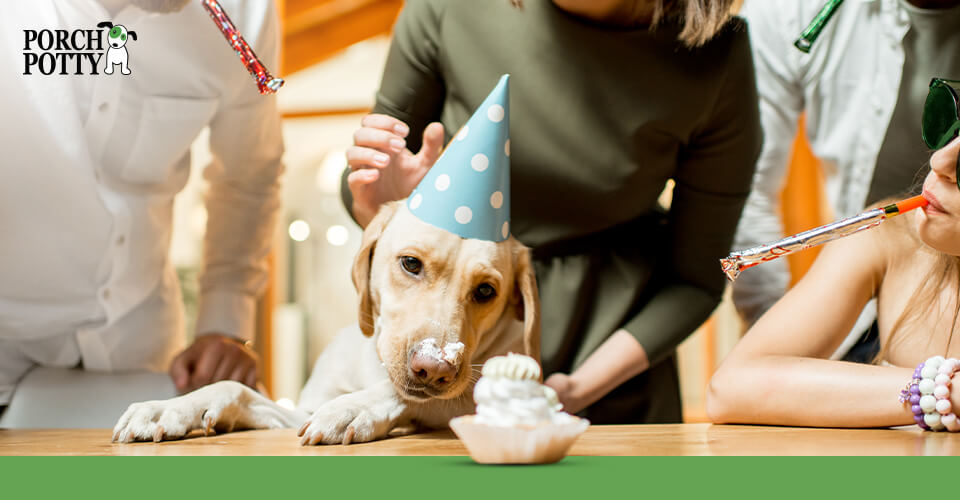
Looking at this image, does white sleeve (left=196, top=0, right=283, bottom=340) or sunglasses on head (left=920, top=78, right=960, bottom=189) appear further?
white sleeve (left=196, top=0, right=283, bottom=340)

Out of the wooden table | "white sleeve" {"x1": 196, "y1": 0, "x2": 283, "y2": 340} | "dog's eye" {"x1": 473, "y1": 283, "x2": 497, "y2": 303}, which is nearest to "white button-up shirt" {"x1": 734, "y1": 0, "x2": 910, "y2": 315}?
the wooden table

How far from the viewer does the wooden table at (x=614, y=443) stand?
2.85ft

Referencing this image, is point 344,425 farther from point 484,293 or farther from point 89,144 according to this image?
point 89,144

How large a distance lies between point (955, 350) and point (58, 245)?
1.45 m

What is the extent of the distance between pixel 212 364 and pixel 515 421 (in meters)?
1.09

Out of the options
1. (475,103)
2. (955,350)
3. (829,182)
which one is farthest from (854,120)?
(475,103)

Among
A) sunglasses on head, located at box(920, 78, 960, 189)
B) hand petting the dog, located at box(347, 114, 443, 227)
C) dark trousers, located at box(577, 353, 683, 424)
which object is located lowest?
dark trousers, located at box(577, 353, 683, 424)

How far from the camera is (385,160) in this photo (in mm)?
1193

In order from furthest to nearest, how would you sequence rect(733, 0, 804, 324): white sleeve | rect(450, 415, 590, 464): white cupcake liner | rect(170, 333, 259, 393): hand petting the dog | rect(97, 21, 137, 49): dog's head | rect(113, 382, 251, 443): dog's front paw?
1. rect(733, 0, 804, 324): white sleeve
2. rect(170, 333, 259, 393): hand petting the dog
3. rect(97, 21, 137, 49): dog's head
4. rect(113, 382, 251, 443): dog's front paw
5. rect(450, 415, 590, 464): white cupcake liner

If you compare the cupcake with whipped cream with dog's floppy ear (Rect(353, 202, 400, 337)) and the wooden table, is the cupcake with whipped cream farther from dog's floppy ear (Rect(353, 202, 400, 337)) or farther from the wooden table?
dog's floppy ear (Rect(353, 202, 400, 337))

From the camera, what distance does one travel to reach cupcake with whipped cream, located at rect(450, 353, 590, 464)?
0.76 m

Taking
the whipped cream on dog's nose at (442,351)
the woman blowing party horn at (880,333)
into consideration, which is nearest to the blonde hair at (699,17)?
the woman blowing party horn at (880,333)

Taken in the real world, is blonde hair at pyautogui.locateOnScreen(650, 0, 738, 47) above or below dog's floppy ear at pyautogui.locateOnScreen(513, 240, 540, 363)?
above
